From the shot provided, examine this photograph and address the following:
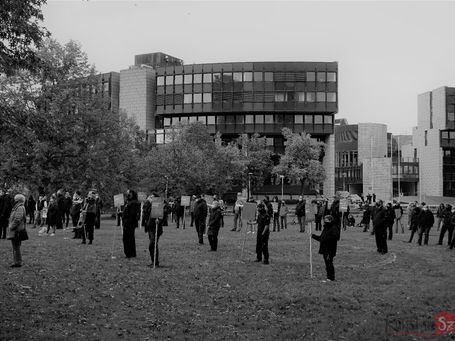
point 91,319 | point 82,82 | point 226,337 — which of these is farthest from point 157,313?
point 82,82

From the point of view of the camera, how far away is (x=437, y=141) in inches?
4444

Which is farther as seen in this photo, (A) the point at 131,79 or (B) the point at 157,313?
(A) the point at 131,79

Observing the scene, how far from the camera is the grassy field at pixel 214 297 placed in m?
10.0

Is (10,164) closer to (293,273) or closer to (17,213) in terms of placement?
(17,213)

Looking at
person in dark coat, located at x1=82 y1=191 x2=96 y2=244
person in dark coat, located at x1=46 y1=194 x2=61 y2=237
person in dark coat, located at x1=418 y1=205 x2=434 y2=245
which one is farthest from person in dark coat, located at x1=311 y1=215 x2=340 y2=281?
person in dark coat, located at x1=46 y1=194 x2=61 y2=237

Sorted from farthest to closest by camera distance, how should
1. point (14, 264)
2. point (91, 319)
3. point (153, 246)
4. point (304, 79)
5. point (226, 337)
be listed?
point (304, 79), point (153, 246), point (14, 264), point (91, 319), point (226, 337)

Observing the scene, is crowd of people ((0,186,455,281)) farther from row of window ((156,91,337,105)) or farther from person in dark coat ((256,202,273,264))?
row of window ((156,91,337,105))

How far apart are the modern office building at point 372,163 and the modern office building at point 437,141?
5379mm

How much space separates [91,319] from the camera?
10.6 m


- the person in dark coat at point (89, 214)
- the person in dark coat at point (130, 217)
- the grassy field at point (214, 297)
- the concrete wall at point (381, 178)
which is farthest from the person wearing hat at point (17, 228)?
the concrete wall at point (381, 178)

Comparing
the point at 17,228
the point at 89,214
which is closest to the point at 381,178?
the point at 89,214

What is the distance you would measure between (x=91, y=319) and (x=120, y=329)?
87 centimetres

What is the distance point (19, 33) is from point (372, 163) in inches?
4295

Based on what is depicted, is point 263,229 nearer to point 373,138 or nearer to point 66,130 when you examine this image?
point 66,130
